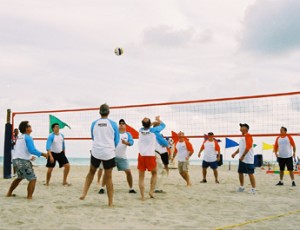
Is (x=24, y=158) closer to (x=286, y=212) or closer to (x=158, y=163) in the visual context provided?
(x=158, y=163)

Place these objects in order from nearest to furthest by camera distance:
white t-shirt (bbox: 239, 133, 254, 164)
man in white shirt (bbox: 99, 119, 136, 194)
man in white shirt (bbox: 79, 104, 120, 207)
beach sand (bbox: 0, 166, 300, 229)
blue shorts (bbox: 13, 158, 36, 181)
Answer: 1. beach sand (bbox: 0, 166, 300, 229)
2. man in white shirt (bbox: 79, 104, 120, 207)
3. blue shorts (bbox: 13, 158, 36, 181)
4. man in white shirt (bbox: 99, 119, 136, 194)
5. white t-shirt (bbox: 239, 133, 254, 164)

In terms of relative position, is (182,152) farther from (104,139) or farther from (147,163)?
(104,139)

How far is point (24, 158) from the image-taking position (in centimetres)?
614

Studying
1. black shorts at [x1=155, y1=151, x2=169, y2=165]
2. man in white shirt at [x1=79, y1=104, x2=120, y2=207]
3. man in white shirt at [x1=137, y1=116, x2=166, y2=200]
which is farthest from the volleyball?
man in white shirt at [x1=79, y1=104, x2=120, y2=207]

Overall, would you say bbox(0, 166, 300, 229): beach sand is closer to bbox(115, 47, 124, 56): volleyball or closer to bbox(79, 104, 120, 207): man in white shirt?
bbox(79, 104, 120, 207): man in white shirt

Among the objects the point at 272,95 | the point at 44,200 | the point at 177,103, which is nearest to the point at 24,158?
the point at 44,200

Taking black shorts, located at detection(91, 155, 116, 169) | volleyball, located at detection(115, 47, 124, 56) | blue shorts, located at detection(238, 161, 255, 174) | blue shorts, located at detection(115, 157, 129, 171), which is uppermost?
volleyball, located at detection(115, 47, 124, 56)

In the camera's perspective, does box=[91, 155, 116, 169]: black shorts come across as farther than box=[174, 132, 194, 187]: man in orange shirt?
No

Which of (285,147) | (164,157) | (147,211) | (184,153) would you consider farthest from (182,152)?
(147,211)

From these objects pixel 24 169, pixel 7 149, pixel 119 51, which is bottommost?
pixel 24 169

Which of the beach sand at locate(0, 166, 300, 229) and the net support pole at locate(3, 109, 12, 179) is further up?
the net support pole at locate(3, 109, 12, 179)

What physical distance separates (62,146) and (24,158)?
2438 millimetres

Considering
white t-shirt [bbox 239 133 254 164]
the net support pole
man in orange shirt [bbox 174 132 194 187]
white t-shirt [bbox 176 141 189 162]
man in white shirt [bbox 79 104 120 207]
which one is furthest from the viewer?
the net support pole

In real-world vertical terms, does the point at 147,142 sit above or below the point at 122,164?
above
